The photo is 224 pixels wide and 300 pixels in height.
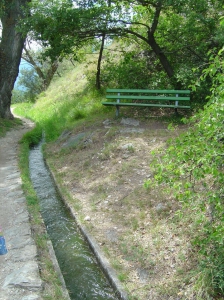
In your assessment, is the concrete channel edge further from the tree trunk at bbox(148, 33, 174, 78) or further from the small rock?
the tree trunk at bbox(148, 33, 174, 78)

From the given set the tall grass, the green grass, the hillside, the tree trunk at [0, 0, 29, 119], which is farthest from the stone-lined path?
the tree trunk at [0, 0, 29, 119]

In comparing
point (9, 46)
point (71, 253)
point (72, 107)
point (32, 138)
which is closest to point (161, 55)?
point (72, 107)

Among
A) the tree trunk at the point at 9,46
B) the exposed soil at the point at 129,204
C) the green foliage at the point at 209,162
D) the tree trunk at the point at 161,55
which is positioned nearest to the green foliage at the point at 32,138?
the exposed soil at the point at 129,204

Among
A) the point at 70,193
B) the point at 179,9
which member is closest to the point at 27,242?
the point at 70,193

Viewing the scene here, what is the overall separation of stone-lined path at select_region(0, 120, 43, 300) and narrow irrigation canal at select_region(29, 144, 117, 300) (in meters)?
0.48

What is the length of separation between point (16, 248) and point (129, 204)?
1993 mm

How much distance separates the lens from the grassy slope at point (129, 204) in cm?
392

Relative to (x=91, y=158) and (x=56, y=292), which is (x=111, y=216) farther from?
(x=91, y=158)

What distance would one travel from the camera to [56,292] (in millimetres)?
3555

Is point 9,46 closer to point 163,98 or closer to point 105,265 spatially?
point 163,98

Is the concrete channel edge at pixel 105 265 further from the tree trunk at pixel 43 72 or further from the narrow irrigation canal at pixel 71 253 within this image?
the tree trunk at pixel 43 72

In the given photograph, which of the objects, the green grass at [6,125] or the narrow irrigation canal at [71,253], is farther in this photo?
the green grass at [6,125]

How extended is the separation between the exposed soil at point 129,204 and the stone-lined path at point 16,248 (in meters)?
0.95

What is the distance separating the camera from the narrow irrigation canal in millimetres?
3986
